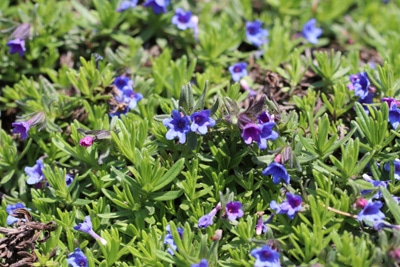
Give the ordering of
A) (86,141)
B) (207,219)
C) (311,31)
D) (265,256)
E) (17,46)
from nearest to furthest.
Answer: (265,256), (207,219), (86,141), (17,46), (311,31)

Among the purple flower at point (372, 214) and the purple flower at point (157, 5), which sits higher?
the purple flower at point (157, 5)

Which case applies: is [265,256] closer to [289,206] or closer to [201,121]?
[289,206]

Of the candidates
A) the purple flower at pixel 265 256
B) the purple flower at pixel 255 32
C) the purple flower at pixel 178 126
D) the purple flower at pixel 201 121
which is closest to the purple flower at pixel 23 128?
the purple flower at pixel 178 126

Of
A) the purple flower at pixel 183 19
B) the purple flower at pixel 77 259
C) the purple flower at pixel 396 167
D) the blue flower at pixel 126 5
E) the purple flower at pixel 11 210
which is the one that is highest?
the blue flower at pixel 126 5

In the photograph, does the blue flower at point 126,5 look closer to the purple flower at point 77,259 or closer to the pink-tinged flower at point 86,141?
the pink-tinged flower at point 86,141

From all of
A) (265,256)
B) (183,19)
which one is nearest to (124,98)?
(183,19)

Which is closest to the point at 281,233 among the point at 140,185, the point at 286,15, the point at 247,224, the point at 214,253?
the point at 247,224

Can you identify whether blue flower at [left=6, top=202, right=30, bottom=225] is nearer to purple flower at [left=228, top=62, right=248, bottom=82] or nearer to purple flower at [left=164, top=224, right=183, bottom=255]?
purple flower at [left=164, top=224, right=183, bottom=255]
